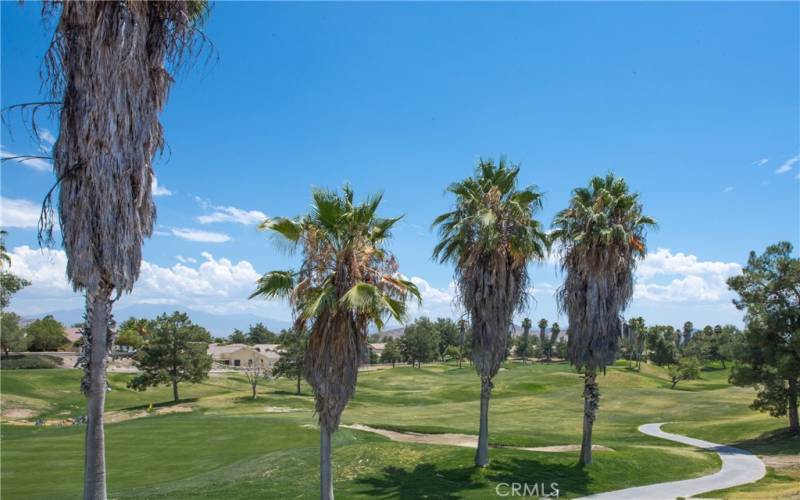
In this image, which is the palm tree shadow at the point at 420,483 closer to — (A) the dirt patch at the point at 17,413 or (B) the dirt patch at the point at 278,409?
(B) the dirt patch at the point at 278,409

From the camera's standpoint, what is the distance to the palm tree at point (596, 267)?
24.2 m

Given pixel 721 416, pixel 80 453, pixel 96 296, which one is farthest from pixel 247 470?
pixel 721 416

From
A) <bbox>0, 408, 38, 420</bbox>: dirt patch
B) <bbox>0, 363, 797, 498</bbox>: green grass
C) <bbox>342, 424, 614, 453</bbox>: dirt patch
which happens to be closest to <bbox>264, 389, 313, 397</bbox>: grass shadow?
<bbox>0, 363, 797, 498</bbox>: green grass

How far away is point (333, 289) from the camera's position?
597 inches

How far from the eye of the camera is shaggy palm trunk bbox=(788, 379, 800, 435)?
34562mm

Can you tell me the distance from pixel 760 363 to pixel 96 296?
40.6 m

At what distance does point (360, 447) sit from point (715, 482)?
15.4 meters

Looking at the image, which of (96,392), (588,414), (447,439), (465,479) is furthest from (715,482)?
(96,392)

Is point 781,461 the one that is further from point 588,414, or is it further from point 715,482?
point 588,414

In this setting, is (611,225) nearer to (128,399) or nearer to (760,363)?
(760,363)

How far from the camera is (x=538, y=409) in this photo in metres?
54.3

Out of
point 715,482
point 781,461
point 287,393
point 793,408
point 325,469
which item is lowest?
point 287,393

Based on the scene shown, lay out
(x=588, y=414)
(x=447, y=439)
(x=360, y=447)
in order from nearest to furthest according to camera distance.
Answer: (x=588, y=414) < (x=360, y=447) < (x=447, y=439)

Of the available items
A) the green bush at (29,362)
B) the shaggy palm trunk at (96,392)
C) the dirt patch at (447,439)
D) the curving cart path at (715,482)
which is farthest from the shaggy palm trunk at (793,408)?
the green bush at (29,362)
